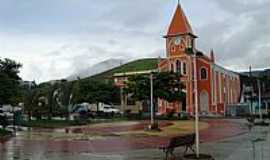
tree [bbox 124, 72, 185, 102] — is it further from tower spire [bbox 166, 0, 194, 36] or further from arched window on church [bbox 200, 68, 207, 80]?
tower spire [bbox 166, 0, 194, 36]

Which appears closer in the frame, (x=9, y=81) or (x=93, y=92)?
(x=9, y=81)

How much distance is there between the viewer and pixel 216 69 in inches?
3182

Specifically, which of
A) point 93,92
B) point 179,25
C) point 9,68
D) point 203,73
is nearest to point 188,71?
point 203,73

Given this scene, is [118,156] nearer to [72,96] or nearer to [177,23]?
[72,96]

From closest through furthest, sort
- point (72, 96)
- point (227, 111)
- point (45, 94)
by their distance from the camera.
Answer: point (45, 94) < point (72, 96) < point (227, 111)

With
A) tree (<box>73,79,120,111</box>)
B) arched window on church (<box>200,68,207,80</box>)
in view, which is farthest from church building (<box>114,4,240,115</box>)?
tree (<box>73,79,120,111</box>)

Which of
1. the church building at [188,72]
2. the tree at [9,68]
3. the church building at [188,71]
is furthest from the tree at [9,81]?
the church building at [188,71]

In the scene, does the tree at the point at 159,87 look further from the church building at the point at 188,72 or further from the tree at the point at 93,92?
the church building at the point at 188,72

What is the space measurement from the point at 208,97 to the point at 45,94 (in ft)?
101

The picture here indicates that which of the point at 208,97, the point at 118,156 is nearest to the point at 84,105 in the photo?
the point at 208,97

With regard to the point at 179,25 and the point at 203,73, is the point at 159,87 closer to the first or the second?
the point at 203,73

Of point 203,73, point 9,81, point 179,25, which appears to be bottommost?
point 9,81

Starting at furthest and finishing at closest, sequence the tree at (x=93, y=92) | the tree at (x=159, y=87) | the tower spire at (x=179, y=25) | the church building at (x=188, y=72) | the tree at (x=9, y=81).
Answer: the tower spire at (x=179, y=25) → the church building at (x=188, y=72) → the tree at (x=93, y=92) → the tree at (x=159, y=87) → the tree at (x=9, y=81)

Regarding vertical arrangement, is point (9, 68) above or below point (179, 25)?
below
